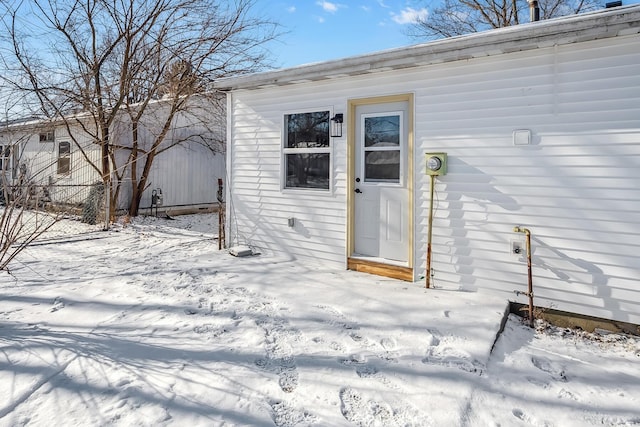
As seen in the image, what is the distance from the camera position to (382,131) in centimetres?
466

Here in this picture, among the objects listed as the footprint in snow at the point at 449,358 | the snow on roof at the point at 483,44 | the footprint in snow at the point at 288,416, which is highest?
the snow on roof at the point at 483,44

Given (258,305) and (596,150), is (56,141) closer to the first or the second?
(258,305)

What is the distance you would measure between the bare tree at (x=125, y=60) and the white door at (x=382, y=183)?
619 centimetres

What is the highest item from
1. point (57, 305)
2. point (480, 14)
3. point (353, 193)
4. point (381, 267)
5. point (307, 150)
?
point (480, 14)

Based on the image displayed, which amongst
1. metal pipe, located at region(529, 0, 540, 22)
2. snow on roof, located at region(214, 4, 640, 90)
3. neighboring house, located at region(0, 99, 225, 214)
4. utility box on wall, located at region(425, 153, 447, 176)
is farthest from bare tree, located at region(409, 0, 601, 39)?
utility box on wall, located at region(425, 153, 447, 176)

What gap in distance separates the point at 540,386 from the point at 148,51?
33.0 feet

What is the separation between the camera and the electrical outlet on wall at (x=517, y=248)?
368 centimetres

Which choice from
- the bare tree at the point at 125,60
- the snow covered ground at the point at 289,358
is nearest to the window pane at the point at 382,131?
the snow covered ground at the point at 289,358

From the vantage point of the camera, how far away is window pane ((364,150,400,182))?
458 centimetres

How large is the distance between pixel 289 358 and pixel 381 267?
218 cm

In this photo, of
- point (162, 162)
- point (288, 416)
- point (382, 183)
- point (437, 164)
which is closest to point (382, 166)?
point (382, 183)

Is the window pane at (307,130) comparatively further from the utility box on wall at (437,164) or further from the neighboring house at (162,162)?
the neighboring house at (162,162)

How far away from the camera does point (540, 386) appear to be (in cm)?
242

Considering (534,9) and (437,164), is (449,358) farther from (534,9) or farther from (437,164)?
(534,9)
